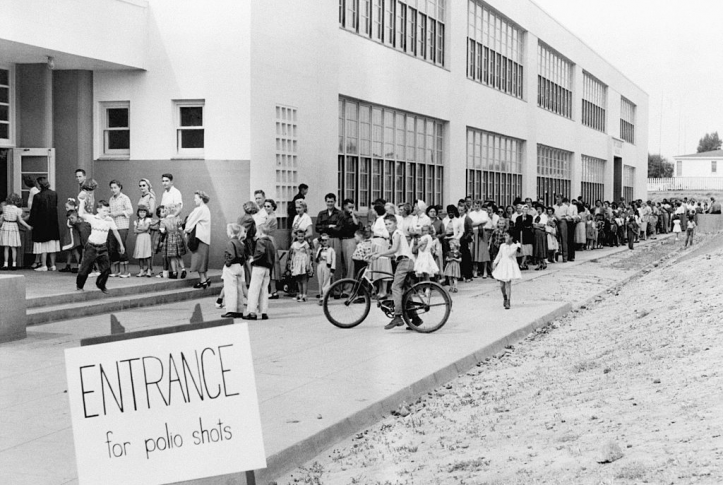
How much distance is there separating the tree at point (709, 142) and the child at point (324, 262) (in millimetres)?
169900

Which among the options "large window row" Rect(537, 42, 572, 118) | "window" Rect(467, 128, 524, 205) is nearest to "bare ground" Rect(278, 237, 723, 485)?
"window" Rect(467, 128, 524, 205)

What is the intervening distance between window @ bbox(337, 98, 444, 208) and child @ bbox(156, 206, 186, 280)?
6.26 meters

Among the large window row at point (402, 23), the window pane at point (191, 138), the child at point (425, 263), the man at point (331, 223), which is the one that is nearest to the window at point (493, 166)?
the large window row at point (402, 23)

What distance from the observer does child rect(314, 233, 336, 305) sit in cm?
1677

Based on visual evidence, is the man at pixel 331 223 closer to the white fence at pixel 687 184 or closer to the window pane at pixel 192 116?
the window pane at pixel 192 116

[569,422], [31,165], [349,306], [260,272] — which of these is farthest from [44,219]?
[569,422]

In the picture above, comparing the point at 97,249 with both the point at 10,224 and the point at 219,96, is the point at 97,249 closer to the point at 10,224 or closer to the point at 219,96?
the point at 10,224

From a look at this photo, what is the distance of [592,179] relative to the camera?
52875 mm

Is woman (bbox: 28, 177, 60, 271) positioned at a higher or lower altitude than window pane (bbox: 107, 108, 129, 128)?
lower

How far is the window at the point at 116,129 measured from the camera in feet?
64.5

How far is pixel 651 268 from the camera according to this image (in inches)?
1075

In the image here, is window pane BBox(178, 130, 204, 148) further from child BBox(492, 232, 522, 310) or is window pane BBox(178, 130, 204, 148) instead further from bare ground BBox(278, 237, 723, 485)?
bare ground BBox(278, 237, 723, 485)

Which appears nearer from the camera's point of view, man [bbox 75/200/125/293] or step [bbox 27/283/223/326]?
step [bbox 27/283/223/326]

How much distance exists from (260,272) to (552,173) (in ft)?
106
